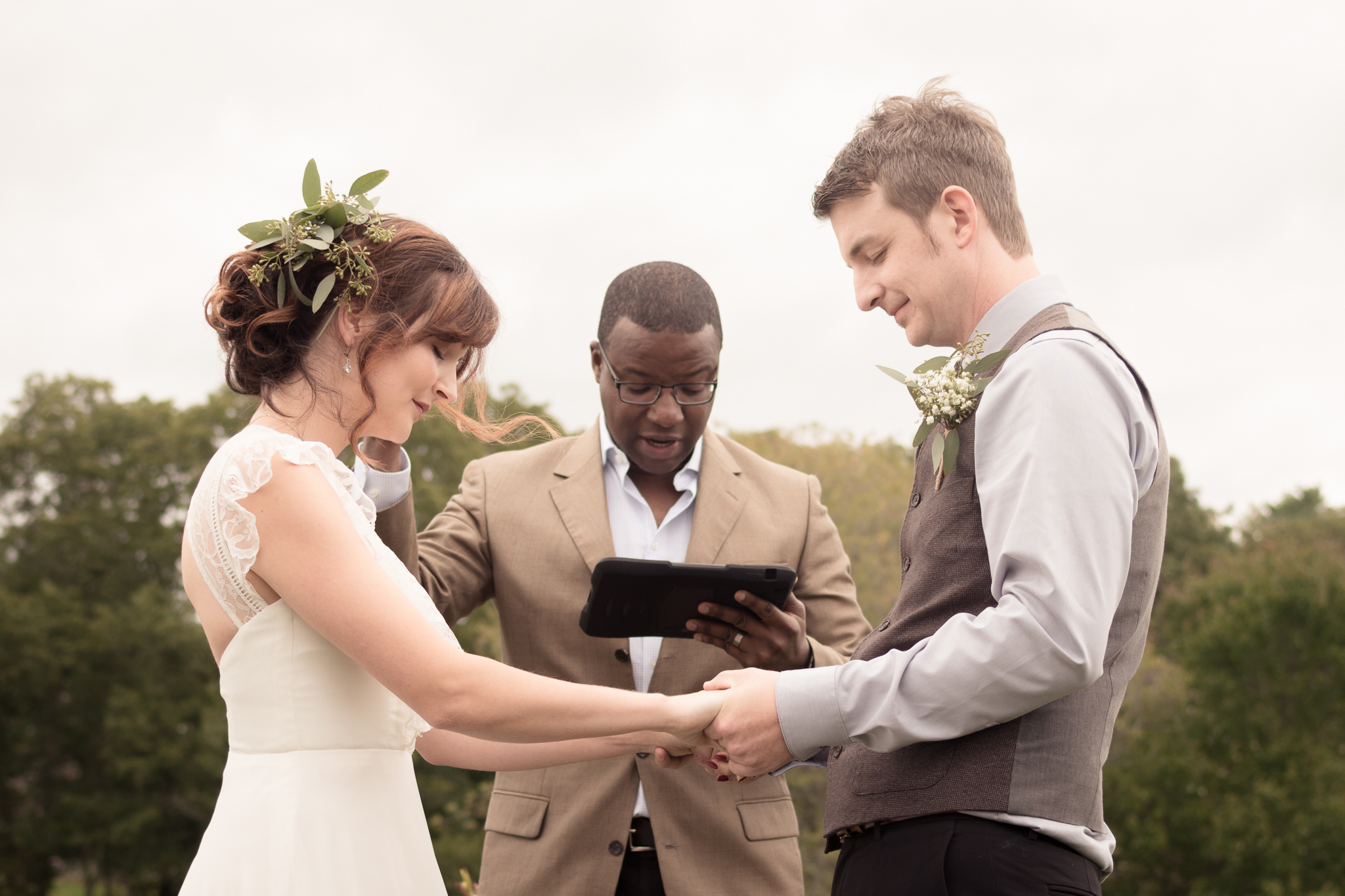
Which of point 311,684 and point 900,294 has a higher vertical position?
point 900,294

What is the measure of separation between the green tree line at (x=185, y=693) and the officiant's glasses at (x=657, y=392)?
2202 centimetres

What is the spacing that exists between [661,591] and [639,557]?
2.30 feet

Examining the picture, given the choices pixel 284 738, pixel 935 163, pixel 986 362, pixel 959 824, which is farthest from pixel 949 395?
pixel 284 738

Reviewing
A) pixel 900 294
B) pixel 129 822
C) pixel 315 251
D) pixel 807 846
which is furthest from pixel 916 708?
pixel 129 822

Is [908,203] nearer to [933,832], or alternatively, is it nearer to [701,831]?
[933,832]

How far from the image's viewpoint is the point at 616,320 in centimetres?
464

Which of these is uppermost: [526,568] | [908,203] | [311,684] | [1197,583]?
[1197,583]

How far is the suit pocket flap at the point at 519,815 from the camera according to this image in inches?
162

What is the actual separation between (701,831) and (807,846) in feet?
50.5

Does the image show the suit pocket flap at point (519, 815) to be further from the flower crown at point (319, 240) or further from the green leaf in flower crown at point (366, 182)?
the green leaf in flower crown at point (366, 182)

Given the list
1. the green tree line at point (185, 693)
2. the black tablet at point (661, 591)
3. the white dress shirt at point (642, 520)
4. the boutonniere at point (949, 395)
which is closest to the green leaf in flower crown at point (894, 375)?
the boutonniere at point (949, 395)

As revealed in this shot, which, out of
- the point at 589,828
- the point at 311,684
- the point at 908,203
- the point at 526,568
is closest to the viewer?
the point at 311,684

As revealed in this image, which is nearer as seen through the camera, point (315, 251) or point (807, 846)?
point (315, 251)

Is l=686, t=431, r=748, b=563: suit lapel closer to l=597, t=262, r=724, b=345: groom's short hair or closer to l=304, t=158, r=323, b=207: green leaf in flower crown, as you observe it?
l=597, t=262, r=724, b=345: groom's short hair
